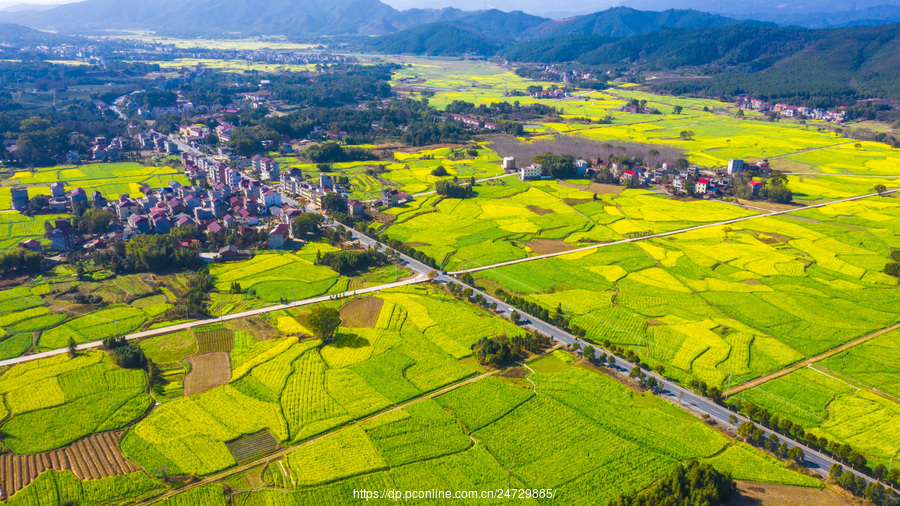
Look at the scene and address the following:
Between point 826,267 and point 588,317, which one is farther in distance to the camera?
point 826,267

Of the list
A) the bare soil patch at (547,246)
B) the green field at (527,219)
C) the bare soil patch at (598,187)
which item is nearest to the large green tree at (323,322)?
the green field at (527,219)

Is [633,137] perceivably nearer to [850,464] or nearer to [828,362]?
[828,362]

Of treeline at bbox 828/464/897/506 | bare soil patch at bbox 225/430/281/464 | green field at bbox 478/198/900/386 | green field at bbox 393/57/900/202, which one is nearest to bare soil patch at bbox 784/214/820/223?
green field at bbox 478/198/900/386

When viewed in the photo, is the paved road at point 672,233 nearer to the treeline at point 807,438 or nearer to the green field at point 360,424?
the green field at point 360,424

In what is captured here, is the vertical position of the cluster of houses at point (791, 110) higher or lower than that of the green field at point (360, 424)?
higher

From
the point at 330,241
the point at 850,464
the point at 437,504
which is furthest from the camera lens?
the point at 330,241

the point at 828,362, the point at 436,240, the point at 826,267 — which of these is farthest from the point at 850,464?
the point at 436,240

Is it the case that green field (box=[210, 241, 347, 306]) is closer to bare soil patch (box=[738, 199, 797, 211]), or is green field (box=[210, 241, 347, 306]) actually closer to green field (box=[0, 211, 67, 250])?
green field (box=[0, 211, 67, 250])
